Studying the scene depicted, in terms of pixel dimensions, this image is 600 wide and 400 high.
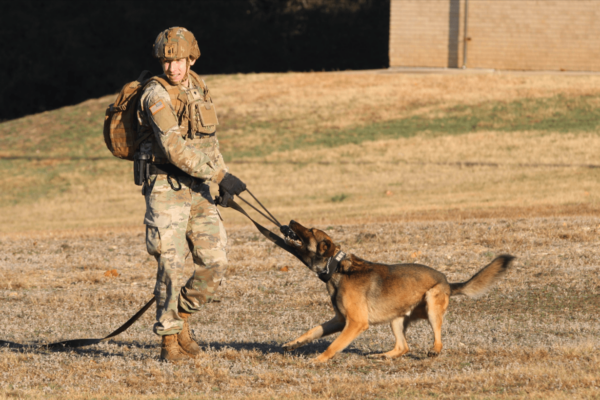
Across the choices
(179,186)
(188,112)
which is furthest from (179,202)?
(188,112)

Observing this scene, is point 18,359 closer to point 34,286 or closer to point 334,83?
point 34,286

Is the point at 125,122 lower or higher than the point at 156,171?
higher

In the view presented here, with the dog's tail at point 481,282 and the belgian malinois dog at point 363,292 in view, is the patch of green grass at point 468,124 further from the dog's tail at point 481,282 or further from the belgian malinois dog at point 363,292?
the belgian malinois dog at point 363,292

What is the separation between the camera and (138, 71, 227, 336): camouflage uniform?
17.5ft

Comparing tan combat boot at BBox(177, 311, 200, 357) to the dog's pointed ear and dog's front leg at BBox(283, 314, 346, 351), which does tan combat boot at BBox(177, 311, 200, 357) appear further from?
the dog's pointed ear

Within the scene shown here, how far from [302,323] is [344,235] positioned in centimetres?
463

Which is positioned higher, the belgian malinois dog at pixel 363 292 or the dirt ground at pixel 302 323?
the belgian malinois dog at pixel 363 292

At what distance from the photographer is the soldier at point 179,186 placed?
17.6 feet

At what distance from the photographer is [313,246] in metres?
5.66

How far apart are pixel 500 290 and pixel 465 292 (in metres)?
2.45

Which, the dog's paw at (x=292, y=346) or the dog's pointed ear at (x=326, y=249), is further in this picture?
the dog's paw at (x=292, y=346)

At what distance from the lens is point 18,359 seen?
5.74 m

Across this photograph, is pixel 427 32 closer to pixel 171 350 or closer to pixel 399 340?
pixel 399 340

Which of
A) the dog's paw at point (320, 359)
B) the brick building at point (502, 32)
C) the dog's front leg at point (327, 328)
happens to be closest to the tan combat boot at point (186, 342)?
the dog's front leg at point (327, 328)
